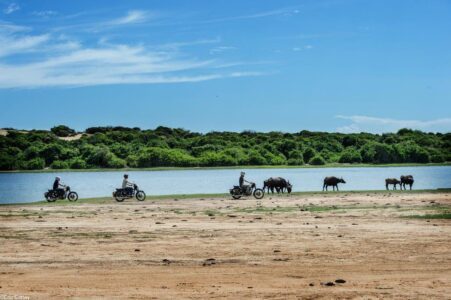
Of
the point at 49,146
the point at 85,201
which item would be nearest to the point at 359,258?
the point at 85,201

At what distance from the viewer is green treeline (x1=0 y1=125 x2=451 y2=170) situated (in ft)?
399

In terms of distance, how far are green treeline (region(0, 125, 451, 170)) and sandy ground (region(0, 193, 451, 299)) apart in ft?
309

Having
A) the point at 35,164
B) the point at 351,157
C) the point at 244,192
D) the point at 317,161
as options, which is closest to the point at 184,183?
the point at 244,192

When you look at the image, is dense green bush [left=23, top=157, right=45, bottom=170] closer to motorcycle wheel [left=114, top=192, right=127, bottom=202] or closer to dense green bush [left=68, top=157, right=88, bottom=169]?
dense green bush [left=68, top=157, right=88, bottom=169]

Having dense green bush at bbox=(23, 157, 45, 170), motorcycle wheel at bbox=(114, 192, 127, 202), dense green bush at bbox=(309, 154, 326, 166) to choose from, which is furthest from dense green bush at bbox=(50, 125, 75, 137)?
motorcycle wheel at bbox=(114, 192, 127, 202)

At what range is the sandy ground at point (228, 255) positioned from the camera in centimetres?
1190

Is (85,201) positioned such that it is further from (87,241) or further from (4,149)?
(4,149)

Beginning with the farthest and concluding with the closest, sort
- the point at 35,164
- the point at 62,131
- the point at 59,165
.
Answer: the point at 62,131 < the point at 59,165 < the point at 35,164

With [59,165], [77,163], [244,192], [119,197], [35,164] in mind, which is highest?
[77,163]

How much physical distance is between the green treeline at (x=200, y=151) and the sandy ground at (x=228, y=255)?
94.3 meters

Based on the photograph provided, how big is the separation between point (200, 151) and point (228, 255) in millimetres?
114905

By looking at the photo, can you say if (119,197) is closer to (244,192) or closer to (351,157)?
(244,192)

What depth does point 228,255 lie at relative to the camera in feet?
52.8

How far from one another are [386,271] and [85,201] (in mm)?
28083
